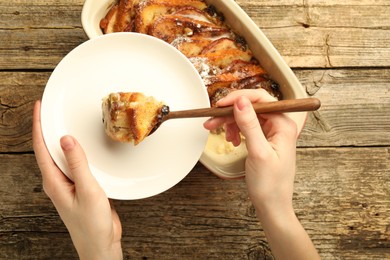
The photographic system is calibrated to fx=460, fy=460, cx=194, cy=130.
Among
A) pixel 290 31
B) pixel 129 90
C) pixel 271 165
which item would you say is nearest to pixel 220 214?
pixel 271 165

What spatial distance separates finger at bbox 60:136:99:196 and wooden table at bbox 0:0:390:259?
0.40m

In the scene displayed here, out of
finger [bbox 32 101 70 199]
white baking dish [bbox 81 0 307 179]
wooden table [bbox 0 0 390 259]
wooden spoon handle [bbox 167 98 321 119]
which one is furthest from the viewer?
A: wooden table [bbox 0 0 390 259]

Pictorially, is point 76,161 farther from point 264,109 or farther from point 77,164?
point 264,109

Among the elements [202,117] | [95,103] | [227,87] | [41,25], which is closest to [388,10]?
[227,87]

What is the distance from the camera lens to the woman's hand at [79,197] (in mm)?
1104

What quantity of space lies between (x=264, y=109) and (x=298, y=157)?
0.49 metres

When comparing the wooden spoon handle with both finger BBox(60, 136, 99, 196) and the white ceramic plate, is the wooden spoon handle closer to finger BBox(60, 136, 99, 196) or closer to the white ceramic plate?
the white ceramic plate

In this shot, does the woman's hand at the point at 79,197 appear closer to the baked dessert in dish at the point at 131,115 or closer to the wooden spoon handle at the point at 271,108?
the baked dessert in dish at the point at 131,115

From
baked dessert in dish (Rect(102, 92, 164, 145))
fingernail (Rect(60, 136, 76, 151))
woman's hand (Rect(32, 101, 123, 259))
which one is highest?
baked dessert in dish (Rect(102, 92, 164, 145))

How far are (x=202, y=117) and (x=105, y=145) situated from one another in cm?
27

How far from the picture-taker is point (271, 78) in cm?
136

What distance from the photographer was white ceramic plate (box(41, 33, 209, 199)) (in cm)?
121

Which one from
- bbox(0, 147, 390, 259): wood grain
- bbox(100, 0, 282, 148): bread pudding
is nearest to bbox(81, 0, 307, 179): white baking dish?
bbox(100, 0, 282, 148): bread pudding

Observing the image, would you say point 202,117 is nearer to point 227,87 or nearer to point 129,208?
point 227,87
